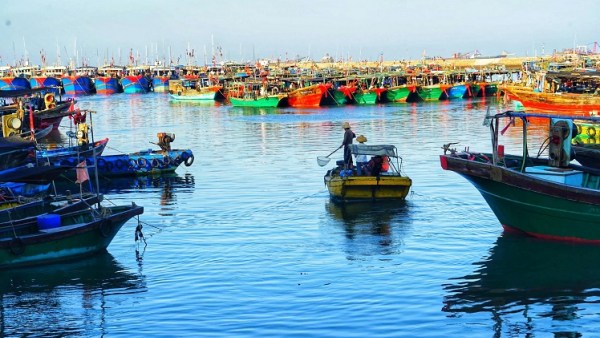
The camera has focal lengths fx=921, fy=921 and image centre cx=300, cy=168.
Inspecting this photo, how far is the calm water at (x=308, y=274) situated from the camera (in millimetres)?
14375

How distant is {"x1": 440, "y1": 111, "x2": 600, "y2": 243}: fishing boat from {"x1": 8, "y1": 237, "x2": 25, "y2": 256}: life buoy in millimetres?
8662

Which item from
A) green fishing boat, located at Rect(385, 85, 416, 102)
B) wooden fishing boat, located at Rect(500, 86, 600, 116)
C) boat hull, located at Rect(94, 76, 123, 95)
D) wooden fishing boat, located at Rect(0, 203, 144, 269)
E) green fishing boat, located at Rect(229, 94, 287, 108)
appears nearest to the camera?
wooden fishing boat, located at Rect(0, 203, 144, 269)

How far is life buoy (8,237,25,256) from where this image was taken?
17.7 m

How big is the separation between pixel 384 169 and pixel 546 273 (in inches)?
307

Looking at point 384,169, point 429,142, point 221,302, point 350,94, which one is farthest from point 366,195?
point 350,94

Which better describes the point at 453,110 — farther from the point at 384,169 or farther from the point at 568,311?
the point at 568,311

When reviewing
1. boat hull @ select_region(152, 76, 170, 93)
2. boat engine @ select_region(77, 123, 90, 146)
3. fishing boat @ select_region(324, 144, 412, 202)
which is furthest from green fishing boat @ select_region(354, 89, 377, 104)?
fishing boat @ select_region(324, 144, 412, 202)

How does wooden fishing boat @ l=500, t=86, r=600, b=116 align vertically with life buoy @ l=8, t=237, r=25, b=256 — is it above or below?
above

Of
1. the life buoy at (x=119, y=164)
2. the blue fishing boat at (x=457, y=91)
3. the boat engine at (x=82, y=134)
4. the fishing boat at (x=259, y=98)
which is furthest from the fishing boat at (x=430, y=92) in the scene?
the life buoy at (x=119, y=164)

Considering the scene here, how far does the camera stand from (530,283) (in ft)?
53.9

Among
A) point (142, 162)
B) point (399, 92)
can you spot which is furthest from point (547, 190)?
point (399, 92)

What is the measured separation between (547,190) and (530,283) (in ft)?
7.84

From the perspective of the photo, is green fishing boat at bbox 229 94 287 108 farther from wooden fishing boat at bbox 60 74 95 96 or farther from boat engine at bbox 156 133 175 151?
wooden fishing boat at bbox 60 74 95 96

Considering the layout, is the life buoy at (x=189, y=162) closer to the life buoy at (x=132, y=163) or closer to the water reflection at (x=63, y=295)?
the life buoy at (x=132, y=163)
